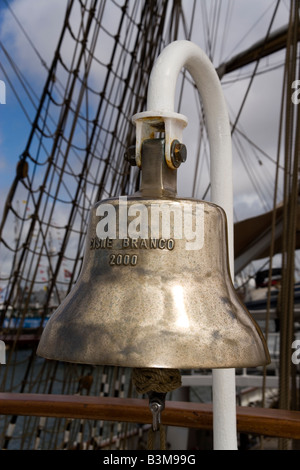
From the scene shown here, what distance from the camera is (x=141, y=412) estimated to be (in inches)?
40.5

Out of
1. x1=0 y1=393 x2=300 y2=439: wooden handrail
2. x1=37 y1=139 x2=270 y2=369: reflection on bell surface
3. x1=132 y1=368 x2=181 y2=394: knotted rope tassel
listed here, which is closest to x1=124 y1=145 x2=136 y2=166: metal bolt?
x1=37 y1=139 x2=270 y2=369: reflection on bell surface

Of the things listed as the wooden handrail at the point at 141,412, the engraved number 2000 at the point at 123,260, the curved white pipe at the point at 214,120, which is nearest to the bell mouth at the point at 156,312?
the engraved number 2000 at the point at 123,260

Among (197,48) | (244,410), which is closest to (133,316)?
(197,48)

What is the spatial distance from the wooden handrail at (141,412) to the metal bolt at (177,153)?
70 centimetres

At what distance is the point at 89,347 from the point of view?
39 centimetres

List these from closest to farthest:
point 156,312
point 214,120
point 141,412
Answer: point 156,312 → point 214,120 → point 141,412

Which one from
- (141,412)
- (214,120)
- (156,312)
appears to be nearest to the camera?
(156,312)

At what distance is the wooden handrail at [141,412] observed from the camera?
0.96m

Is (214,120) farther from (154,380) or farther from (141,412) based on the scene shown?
(141,412)

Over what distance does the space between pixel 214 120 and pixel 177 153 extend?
0.25m

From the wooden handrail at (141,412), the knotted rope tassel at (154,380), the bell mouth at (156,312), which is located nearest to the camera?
the bell mouth at (156,312)

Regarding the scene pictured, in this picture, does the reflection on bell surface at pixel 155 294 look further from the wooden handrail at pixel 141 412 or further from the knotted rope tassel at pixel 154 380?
the wooden handrail at pixel 141 412

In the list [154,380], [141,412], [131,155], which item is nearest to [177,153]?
[131,155]

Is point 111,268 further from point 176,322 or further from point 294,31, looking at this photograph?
point 294,31
